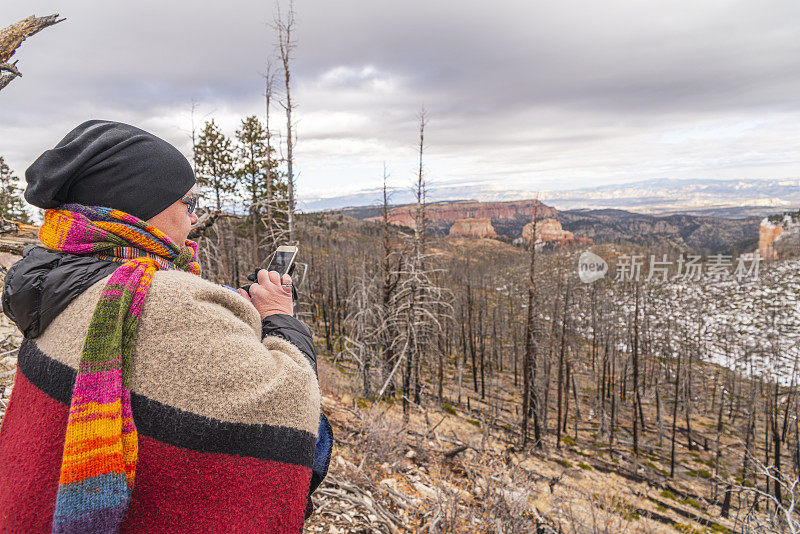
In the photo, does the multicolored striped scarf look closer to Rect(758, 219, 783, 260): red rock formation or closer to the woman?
the woman

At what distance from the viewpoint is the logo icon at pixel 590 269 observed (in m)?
86.4

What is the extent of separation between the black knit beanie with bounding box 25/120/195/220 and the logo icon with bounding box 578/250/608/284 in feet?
308

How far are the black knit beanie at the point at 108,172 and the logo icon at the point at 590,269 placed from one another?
93.8m

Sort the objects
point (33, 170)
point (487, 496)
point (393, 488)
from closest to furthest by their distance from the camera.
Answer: point (33, 170), point (393, 488), point (487, 496)

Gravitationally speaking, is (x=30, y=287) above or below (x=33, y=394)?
above

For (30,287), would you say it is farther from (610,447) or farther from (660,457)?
(660,457)

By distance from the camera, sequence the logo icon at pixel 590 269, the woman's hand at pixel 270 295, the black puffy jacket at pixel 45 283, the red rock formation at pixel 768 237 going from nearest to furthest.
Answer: the black puffy jacket at pixel 45 283
the woman's hand at pixel 270 295
the logo icon at pixel 590 269
the red rock formation at pixel 768 237

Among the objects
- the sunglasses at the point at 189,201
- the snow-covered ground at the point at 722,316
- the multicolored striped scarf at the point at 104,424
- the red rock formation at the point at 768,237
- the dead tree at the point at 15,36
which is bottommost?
the snow-covered ground at the point at 722,316

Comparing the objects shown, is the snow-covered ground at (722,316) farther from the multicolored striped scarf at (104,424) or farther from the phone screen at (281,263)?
the multicolored striped scarf at (104,424)

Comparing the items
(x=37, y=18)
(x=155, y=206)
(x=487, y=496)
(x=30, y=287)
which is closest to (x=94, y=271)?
(x=30, y=287)

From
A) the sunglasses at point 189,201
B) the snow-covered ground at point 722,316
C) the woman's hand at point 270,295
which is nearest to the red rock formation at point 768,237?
the snow-covered ground at point 722,316

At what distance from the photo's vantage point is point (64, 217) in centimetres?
107

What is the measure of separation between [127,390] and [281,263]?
1.06 metres

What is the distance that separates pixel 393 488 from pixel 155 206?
5221mm
